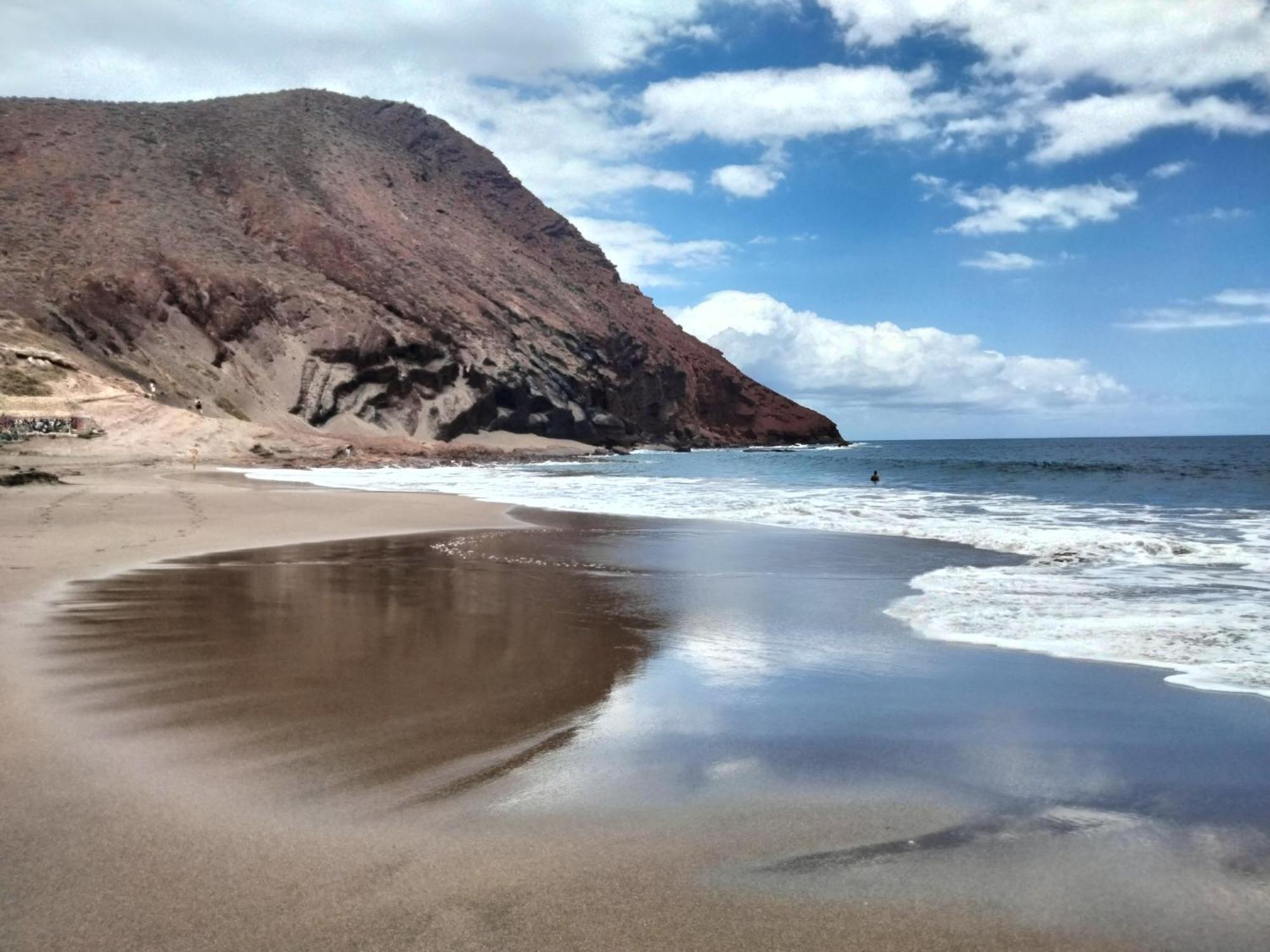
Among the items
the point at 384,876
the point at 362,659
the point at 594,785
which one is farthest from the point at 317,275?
the point at 384,876

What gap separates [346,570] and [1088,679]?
6997mm

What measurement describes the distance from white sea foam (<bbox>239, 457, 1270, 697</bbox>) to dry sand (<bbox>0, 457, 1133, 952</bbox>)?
357cm

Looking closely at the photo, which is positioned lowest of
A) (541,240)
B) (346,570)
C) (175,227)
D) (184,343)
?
(346,570)

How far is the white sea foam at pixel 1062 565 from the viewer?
6152mm

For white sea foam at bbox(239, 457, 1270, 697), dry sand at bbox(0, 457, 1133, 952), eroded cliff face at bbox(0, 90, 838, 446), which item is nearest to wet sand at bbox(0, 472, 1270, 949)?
dry sand at bbox(0, 457, 1133, 952)

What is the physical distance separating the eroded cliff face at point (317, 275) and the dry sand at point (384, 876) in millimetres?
42556

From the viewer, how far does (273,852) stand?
9.35 ft

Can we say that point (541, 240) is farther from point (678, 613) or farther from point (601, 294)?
point (678, 613)

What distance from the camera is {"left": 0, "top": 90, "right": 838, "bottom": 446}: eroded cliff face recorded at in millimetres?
45812

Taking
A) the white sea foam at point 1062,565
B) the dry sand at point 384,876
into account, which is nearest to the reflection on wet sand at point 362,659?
the dry sand at point 384,876

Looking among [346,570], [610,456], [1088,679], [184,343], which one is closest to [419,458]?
[184,343]

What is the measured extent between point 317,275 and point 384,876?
58.0 metres

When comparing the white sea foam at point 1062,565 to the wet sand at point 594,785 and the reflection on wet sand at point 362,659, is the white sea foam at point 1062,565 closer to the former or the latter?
the wet sand at point 594,785

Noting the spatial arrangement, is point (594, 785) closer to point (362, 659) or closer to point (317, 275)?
point (362, 659)
